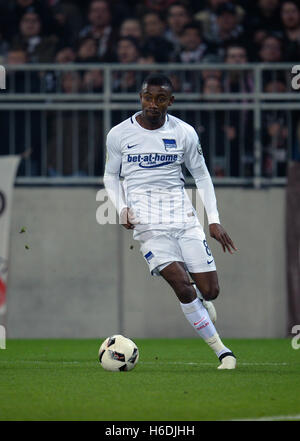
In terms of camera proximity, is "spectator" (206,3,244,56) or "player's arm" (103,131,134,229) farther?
"spectator" (206,3,244,56)

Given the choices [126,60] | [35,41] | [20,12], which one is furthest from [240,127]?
[20,12]

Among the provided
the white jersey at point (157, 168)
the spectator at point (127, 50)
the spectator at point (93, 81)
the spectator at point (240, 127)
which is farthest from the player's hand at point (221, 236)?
the spectator at point (127, 50)

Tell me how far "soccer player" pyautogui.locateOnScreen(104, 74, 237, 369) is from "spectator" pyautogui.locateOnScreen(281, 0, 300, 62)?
195 inches

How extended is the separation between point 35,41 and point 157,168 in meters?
5.73

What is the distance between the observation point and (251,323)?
42.6 ft

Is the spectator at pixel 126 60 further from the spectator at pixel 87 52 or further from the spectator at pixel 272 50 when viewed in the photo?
the spectator at pixel 272 50

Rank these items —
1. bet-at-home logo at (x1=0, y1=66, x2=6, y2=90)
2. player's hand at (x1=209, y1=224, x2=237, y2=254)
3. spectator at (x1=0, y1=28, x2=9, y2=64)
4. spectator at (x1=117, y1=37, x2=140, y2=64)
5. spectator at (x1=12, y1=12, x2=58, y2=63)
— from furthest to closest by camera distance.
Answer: spectator at (x1=0, y1=28, x2=9, y2=64)
spectator at (x1=12, y1=12, x2=58, y2=63)
spectator at (x1=117, y1=37, x2=140, y2=64)
bet-at-home logo at (x1=0, y1=66, x2=6, y2=90)
player's hand at (x1=209, y1=224, x2=237, y2=254)

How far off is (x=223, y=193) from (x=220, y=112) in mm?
958

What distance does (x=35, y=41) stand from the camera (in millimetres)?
14086

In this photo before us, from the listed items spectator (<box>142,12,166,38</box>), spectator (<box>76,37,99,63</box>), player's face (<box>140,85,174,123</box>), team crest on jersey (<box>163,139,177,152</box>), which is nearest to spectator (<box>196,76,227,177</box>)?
spectator (<box>142,12,166,38</box>)

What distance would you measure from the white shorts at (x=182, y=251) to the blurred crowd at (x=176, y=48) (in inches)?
165

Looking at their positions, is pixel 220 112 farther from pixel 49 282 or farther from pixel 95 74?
pixel 49 282

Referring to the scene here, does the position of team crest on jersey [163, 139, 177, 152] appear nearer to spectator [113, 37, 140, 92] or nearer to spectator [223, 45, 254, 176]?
spectator [223, 45, 254, 176]

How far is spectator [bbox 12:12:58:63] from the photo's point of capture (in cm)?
1401
